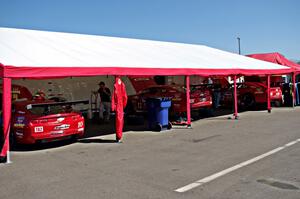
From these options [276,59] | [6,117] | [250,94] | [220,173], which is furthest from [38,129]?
[276,59]

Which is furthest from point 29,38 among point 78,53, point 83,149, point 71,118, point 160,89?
point 160,89

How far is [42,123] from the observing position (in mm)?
9070

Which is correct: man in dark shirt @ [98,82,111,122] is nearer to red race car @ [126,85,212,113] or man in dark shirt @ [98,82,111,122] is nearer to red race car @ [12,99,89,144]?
red race car @ [126,85,212,113]

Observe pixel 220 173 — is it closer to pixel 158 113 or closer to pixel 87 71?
pixel 87 71

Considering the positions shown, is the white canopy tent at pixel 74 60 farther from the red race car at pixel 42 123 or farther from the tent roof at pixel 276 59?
the tent roof at pixel 276 59

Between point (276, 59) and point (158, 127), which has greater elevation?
point (276, 59)

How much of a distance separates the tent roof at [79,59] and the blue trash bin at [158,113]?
117 centimetres

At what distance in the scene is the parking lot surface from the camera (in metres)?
5.42

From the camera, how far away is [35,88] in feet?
53.1

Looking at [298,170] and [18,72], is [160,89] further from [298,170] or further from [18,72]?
[298,170]

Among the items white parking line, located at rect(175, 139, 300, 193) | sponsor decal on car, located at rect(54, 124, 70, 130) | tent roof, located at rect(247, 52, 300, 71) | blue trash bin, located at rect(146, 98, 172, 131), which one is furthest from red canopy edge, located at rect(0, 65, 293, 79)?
tent roof, located at rect(247, 52, 300, 71)

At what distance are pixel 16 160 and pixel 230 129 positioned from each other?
23.5 ft

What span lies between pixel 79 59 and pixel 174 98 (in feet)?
18.5

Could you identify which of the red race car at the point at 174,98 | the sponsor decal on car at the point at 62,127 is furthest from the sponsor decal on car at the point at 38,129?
the red race car at the point at 174,98
